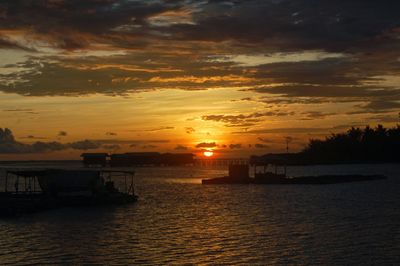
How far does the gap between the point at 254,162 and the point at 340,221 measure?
69.6m

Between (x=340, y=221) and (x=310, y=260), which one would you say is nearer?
(x=310, y=260)

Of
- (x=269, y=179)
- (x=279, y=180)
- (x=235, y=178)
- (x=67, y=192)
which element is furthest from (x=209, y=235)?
(x=235, y=178)

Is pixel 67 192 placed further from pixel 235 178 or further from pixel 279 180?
pixel 235 178

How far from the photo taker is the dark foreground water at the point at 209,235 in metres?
35.7

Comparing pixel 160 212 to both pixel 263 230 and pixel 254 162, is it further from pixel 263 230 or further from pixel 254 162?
pixel 254 162

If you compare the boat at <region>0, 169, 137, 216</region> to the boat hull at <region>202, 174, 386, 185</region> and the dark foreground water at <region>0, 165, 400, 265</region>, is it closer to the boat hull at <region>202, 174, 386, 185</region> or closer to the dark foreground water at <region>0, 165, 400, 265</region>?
the dark foreground water at <region>0, 165, 400, 265</region>

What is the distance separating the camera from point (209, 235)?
45.0 m

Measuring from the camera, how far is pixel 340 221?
54094 mm

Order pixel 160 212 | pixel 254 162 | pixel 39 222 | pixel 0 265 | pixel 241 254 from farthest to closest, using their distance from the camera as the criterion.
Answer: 1. pixel 254 162
2. pixel 160 212
3. pixel 39 222
4. pixel 241 254
5. pixel 0 265

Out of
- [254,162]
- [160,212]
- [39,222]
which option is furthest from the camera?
[254,162]

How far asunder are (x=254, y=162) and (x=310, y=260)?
293 feet

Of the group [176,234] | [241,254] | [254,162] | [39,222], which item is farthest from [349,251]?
[254,162]

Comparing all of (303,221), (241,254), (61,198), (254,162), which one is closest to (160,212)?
(61,198)

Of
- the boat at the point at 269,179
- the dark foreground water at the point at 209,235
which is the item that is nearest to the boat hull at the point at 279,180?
the boat at the point at 269,179
